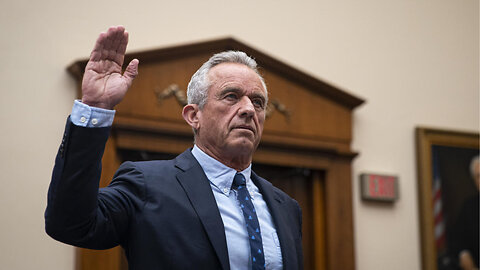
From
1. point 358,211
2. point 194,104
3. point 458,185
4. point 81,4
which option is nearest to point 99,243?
point 194,104

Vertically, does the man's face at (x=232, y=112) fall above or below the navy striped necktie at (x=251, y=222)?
above

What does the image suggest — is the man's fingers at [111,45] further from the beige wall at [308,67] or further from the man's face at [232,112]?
the beige wall at [308,67]

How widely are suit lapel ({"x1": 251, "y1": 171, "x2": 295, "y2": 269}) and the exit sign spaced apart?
10.6ft

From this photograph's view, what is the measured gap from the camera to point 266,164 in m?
A: 5.16

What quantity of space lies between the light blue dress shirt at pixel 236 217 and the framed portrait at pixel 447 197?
376 cm

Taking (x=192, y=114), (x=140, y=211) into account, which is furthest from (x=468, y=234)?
(x=140, y=211)

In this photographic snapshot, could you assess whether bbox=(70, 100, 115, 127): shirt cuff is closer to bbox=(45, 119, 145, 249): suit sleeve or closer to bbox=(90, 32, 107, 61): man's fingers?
bbox=(45, 119, 145, 249): suit sleeve

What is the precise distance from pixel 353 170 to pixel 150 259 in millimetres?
3902

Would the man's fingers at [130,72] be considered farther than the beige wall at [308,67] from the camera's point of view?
No

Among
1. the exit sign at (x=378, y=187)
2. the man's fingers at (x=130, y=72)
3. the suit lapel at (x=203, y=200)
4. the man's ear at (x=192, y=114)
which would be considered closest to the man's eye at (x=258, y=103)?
the man's ear at (x=192, y=114)

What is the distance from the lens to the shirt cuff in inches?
63.0

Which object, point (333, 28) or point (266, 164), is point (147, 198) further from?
point (333, 28)

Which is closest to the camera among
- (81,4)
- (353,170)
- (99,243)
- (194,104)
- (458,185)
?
(99,243)

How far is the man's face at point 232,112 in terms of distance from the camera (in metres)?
2.19
